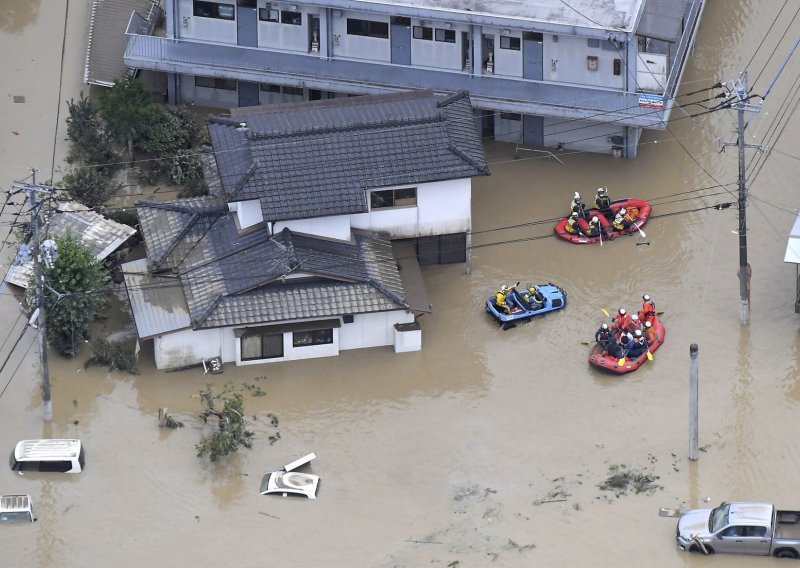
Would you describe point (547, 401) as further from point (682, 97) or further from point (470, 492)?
point (682, 97)

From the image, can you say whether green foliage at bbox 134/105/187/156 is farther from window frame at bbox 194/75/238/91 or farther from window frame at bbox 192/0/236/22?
window frame at bbox 192/0/236/22

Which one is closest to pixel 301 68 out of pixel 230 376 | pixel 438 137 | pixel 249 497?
pixel 438 137

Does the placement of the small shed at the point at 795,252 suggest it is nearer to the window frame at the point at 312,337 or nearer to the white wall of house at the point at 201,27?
the window frame at the point at 312,337

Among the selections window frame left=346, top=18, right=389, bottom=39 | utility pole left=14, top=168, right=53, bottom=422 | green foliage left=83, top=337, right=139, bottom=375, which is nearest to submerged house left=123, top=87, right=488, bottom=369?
green foliage left=83, top=337, right=139, bottom=375

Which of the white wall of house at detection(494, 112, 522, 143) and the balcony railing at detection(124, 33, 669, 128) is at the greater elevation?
the balcony railing at detection(124, 33, 669, 128)

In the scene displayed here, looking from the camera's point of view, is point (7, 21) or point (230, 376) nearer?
point (230, 376)

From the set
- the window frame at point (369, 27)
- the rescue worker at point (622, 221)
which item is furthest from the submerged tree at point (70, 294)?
the rescue worker at point (622, 221)

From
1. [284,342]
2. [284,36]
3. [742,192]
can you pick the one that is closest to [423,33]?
[284,36]
